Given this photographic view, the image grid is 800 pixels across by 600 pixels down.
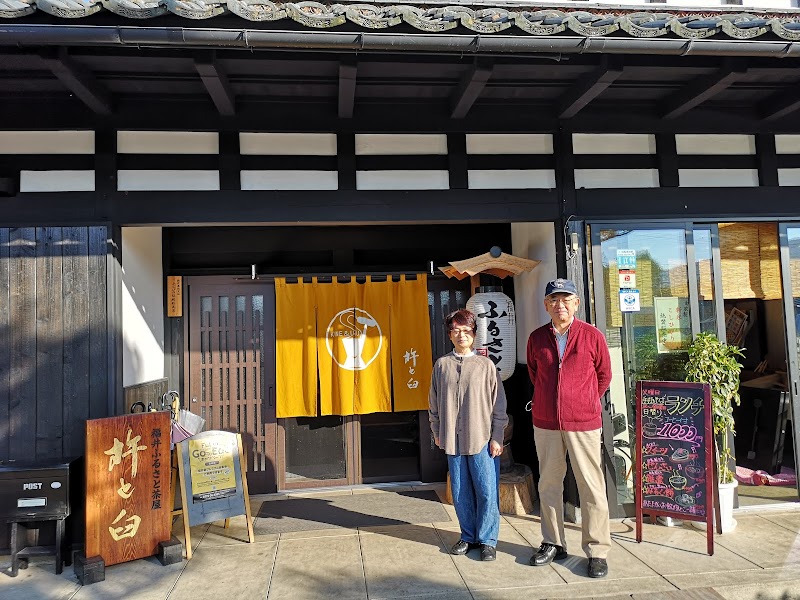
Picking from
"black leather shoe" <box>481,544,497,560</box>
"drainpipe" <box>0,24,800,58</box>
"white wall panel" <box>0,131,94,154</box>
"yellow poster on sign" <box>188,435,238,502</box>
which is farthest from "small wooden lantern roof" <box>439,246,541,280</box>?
"white wall panel" <box>0,131,94,154</box>

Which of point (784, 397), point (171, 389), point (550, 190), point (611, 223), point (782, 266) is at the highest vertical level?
point (550, 190)

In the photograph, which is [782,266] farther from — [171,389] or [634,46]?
[171,389]

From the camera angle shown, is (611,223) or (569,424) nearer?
(569,424)

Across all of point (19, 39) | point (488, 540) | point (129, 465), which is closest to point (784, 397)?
point (488, 540)

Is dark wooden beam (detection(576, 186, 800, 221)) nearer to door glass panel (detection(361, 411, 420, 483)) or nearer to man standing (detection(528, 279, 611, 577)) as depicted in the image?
man standing (detection(528, 279, 611, 577))

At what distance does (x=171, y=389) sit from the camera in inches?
228

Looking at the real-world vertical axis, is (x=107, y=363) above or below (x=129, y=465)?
above

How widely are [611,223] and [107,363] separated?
4.57 metres

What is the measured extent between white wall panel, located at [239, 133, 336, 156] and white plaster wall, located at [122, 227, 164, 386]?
4.43ft

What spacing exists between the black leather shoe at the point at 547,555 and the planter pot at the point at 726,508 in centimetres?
137

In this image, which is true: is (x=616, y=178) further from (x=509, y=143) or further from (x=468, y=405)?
(x=468, y=405)

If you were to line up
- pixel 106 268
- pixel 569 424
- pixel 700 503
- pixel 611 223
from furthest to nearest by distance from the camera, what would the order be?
pixel 611 223
pixel 106 268
pixel 700 503
pixel 569 424

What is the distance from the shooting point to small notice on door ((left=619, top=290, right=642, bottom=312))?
15.7 ft

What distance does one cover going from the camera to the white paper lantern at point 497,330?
5.11 meters
